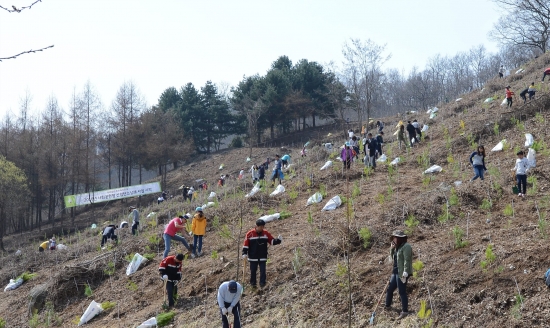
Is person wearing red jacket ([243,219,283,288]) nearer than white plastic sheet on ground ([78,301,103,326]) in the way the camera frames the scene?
Yes

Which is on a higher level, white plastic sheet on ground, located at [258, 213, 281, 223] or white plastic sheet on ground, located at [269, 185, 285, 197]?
white plastic sheet on ground, located at [269, 185, 285, 197]

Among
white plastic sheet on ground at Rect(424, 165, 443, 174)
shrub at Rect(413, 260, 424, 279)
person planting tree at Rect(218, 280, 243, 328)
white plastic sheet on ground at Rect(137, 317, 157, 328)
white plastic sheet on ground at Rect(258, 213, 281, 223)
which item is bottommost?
white plastic sheet on ground at Rect(137, 317, 157, 328)

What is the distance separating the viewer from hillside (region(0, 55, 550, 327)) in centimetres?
670

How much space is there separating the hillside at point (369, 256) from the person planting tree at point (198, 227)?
32 cm

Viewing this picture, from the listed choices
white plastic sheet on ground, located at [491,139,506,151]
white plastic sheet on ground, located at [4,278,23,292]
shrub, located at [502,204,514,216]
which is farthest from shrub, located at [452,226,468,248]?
white plastic sheet on ground, located at [4,278,23,292]

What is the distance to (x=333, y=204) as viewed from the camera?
12242 mm

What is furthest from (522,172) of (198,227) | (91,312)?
(91,312)

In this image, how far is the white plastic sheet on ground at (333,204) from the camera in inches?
478

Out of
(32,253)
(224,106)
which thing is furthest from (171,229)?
(224,106)

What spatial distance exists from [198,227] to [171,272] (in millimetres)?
2102

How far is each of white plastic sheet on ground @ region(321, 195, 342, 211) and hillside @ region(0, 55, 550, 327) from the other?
33 centimetres

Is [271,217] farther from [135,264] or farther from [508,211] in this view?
[508,211]

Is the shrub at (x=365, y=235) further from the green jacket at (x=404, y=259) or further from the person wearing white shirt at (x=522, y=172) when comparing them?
the person wearing white shirt at (x=522, y=172)

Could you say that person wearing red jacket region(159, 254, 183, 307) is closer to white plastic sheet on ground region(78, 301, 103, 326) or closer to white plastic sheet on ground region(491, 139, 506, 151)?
white plastic sheet on ground region(78, 301, 103, 326)
